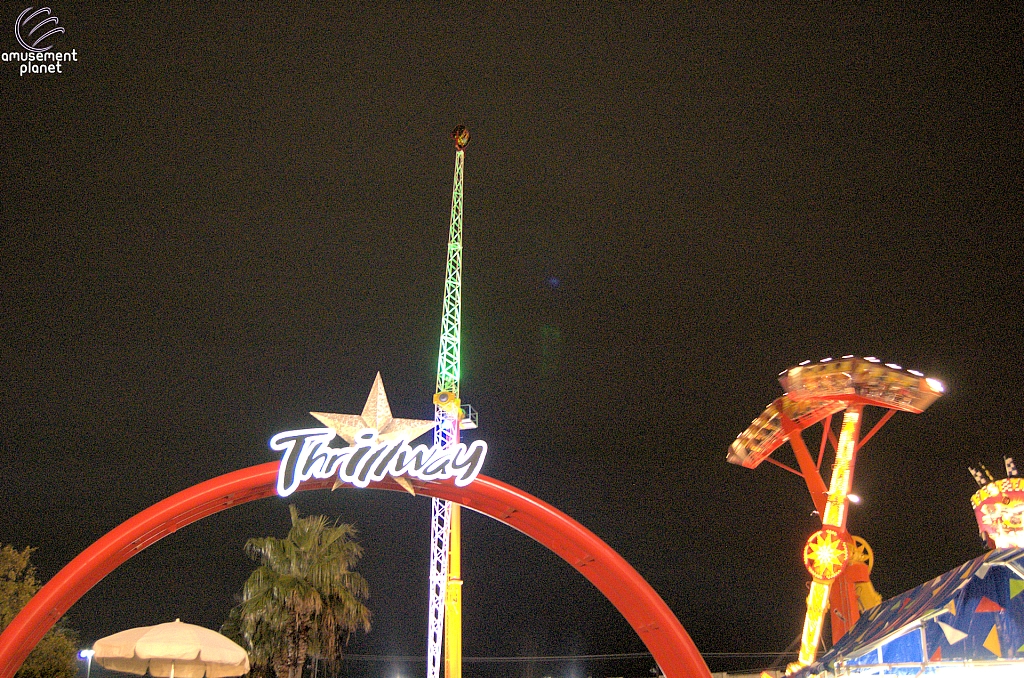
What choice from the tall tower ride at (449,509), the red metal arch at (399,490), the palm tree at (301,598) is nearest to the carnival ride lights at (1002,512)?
the red metal arch at (399,490)

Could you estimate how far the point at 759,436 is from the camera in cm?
2200

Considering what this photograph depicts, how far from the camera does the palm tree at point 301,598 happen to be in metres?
20.7

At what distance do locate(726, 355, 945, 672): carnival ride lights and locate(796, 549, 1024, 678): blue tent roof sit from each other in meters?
10.2

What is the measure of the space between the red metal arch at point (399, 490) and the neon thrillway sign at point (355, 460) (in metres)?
0.41

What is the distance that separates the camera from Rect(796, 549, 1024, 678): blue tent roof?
7.39 m

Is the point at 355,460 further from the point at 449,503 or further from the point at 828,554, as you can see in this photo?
the point at 828,554

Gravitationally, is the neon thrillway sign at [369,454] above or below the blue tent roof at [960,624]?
above

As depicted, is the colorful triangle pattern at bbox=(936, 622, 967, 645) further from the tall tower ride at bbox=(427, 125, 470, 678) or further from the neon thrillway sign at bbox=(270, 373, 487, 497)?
the tall tower ride at bbox=(427, 125, 470, 678)

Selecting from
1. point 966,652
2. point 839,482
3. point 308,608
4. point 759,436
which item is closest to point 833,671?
point 966,652

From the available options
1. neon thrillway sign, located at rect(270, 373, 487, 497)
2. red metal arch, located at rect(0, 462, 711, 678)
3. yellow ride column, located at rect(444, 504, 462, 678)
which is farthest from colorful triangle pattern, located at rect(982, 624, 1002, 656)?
yellow ride column, located at rect(444, 504, 462, 678)

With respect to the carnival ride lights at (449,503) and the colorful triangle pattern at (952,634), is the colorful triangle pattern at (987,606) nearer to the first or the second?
the colorful triangle pattern at (952,634)

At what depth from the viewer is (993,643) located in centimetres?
736

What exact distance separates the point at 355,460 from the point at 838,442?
451 inches

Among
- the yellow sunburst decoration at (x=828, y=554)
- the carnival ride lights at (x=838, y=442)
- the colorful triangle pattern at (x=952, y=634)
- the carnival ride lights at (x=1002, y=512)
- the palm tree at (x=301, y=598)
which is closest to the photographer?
the colorful triangle pattern at (x=952, y=634)
